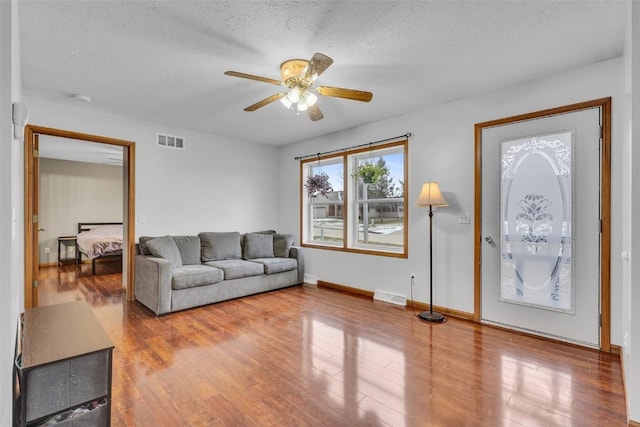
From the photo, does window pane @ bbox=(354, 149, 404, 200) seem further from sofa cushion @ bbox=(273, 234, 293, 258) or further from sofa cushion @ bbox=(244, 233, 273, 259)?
sofa cushion @ bbox=(244, 233, 273, 259)

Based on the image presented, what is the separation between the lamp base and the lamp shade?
4.20ft

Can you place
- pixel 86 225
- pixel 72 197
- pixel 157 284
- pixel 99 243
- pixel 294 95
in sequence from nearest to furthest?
1. pixel 294 95
2. pixel 157 284
3. pixel 99 243
4. pixel 72 197
5. pixel 86 225

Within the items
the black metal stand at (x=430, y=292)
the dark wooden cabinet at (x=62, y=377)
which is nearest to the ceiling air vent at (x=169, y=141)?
the dark wooden cabinet at (x=62, y=377)

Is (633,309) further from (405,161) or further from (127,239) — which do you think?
(127,239)

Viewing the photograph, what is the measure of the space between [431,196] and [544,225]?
109 centimetres

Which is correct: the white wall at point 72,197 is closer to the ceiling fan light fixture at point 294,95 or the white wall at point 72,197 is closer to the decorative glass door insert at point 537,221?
the ceiling fan light fixture at point 294,95

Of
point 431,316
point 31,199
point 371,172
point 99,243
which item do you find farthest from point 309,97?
point 99,243

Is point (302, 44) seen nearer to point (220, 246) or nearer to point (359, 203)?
point (359, 203)

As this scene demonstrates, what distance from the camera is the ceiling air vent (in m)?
4.50

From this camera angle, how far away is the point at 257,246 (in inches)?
201

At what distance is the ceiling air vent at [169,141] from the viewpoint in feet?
14.8

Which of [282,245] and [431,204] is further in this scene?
[282,245]

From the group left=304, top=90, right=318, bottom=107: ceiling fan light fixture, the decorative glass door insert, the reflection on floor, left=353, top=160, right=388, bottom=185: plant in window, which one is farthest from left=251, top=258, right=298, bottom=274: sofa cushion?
the decorative glass door insert

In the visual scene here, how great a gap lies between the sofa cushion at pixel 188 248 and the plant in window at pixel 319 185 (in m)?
1.94
